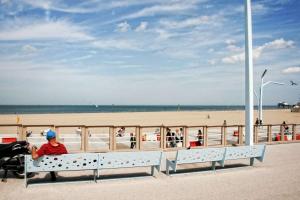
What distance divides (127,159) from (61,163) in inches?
61.1

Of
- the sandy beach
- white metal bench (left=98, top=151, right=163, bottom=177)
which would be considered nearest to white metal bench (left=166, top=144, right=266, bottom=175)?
white metal bench (left=98, top=151, right=163, bottom=177)

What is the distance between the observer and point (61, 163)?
779 cm

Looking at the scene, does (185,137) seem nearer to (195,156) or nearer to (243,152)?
(243,152)

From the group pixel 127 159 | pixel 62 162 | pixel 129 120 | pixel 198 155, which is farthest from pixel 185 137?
pixel 129 120

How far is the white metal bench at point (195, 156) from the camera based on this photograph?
29.3 feet

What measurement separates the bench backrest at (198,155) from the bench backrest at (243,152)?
254mm

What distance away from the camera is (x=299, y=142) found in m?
16.7

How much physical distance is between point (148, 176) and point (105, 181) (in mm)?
1150

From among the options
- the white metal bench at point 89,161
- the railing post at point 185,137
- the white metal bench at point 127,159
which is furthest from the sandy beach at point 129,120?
the white metal bench at point 89,161

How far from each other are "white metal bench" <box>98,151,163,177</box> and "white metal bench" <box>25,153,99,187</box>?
0.21m

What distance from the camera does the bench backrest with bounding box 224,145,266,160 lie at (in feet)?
32.3

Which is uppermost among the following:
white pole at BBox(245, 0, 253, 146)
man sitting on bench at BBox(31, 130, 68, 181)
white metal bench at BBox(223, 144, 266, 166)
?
white pole at BBox(245, 0, 253, 146)

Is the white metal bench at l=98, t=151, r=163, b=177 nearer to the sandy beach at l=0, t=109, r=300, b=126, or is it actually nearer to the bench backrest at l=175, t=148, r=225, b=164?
the bench backrest at l=175, t=148, r=225, b=164

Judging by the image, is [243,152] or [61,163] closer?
[61,163]
